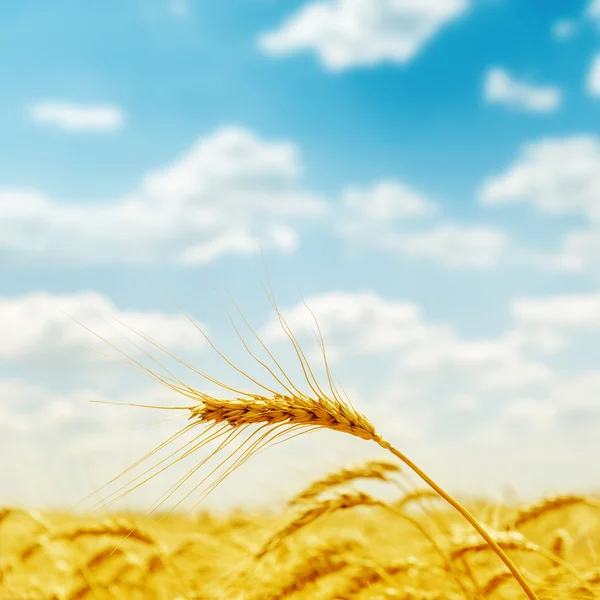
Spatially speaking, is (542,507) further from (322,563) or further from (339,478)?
(339,478)

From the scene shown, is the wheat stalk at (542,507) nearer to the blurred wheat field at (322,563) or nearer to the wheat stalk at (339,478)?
the blurred wheat field at (322,563)

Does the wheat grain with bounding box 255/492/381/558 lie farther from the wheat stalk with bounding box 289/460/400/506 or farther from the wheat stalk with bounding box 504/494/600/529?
the wheat stalk with bounding box 504/494/600/529

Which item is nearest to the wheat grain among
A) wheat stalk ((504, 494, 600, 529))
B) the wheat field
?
the wheat field

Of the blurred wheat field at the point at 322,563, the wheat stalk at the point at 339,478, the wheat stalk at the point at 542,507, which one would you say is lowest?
the blurred wheat field at the point at 322,563

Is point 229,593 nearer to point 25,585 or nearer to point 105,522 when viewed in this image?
point 105,522

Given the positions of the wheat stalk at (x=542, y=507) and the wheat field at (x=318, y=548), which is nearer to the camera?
the wheat field at (x=318, y=548)

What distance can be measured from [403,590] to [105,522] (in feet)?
6.27

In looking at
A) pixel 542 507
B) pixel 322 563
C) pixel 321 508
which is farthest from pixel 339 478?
pixel 542 507

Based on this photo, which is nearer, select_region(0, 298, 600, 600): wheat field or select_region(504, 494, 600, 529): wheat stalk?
select_region(0, 298, 600, 600): wheat field

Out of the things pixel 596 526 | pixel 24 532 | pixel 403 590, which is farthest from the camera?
pixel 596 526

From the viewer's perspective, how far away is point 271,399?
7.79ft

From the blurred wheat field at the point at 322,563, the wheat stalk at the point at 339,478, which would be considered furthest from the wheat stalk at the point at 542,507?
the wheat stalk at the point at 339,478

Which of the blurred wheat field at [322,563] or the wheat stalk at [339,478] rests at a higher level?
the wheat stalk at [339,478]

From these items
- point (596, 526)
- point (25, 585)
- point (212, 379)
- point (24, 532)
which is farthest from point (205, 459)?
point (596, 526)
